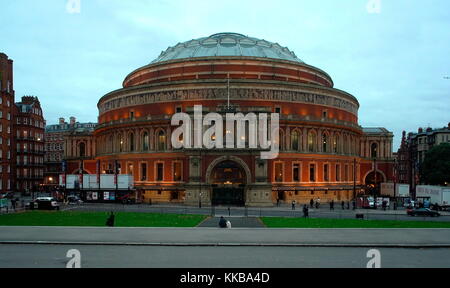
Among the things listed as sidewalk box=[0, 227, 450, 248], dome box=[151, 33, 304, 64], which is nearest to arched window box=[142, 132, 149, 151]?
dome box=[151, 33, 304, 64]

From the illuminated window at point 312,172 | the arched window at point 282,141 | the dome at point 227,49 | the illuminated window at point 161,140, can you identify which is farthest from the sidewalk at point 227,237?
the dome at point 227,49

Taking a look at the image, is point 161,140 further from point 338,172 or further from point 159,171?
point 338,172

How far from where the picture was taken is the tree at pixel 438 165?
275ft

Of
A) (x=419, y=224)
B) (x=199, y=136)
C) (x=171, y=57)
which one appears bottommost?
(x=419, y=224)

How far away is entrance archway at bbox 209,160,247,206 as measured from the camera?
2440 inches

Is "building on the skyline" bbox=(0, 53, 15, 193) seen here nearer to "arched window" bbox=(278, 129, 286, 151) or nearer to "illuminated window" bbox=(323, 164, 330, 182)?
"arched window" bbox=(278, 129, 286, 151)

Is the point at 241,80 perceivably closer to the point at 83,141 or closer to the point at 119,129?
the point at 119,129

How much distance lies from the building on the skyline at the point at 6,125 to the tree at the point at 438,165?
279 ft

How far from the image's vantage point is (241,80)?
68812 millimetres

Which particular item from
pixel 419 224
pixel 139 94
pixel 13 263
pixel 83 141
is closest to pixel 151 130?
pixel 139 94

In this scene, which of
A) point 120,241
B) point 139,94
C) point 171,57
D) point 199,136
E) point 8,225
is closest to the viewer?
point 120,241

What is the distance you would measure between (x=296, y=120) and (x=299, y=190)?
434 inches

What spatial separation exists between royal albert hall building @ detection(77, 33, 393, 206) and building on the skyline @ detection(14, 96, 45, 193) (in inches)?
1275

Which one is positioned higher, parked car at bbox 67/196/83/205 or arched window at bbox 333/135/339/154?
arched window at bbox 333/135/339/154
